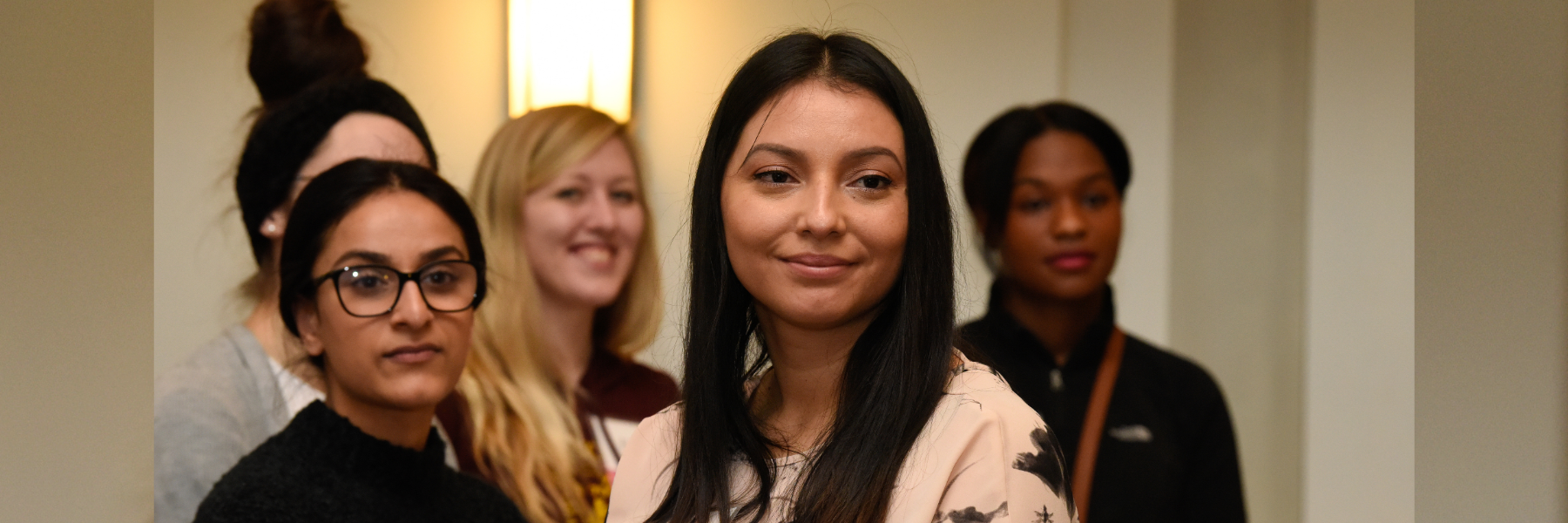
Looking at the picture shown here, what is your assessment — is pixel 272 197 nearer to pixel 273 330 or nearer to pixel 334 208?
pixel 273 330

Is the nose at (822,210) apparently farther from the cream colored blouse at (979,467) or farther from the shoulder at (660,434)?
the shoulder at (660,434)

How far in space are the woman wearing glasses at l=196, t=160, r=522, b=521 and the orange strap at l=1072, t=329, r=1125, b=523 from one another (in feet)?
4.93

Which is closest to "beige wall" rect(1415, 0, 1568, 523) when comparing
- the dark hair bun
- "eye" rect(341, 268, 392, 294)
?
"eye" rect(341, 268, 392, 294)

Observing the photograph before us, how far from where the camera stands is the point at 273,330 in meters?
2.86

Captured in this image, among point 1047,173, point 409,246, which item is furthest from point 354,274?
point 1047,173

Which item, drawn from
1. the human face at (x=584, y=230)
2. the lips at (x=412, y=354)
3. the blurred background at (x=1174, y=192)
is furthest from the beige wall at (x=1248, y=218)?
the lips at (x=412, y=354)

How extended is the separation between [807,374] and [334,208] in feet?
3.60

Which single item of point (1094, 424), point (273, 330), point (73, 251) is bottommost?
point (1094, 424)

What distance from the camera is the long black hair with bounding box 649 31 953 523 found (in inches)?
69.1

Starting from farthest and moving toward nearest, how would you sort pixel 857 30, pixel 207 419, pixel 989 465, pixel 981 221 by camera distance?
pixel 857 30
pixel 981 221
pixel 207 419
pixel 989 465

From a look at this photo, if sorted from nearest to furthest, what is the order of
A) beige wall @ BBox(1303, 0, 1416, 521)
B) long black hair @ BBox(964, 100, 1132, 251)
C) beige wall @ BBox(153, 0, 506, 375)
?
beige wall @ BBox(153, 0, 506, 375) → long black hair @ BBox(964, 100, 1132, 251) → beige wall @ BBox(1303, 0, 1416, 521)

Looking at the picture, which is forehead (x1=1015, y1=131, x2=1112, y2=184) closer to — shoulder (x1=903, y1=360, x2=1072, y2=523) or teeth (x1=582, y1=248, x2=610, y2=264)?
teeth (x1=582, y1=248, x2=610, y2=264)

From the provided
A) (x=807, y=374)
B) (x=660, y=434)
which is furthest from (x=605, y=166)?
(x=807, y=374)

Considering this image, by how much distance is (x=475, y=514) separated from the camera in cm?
255
